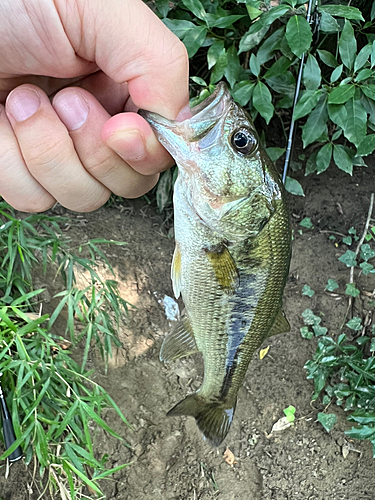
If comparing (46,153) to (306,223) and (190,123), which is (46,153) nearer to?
(190,123)

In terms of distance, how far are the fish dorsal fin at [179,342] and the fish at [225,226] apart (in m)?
0.02

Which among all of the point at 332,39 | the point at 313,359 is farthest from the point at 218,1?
the point at 313,359

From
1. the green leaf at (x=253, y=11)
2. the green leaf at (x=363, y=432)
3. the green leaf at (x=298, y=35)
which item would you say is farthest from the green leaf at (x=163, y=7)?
the green leaf at (x=363, y=432)

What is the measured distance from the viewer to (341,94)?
6.43 ft

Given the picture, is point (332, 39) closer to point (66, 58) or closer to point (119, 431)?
point (66, 58)

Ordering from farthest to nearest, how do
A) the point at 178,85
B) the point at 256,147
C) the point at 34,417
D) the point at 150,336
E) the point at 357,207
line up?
the point at 357,207
the point at 150,336
the point at 34,417
the point at 256,147
the point at 178,85

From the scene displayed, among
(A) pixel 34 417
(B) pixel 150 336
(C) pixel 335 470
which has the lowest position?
(C) pixel 335 470

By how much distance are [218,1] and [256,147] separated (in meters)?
1.43

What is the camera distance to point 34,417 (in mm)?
1358

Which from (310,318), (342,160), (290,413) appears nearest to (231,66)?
(342,160)

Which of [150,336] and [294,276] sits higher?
[150,336]

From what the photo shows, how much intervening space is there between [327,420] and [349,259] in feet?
3.22

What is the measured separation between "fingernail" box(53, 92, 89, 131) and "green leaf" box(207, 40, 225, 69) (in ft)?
4.07

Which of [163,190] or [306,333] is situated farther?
[163,190]
